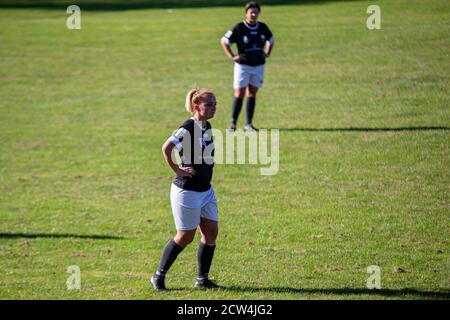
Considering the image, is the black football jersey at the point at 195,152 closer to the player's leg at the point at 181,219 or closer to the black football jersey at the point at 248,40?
the player's leg at the point at 181,219

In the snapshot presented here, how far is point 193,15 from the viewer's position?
34.1 m

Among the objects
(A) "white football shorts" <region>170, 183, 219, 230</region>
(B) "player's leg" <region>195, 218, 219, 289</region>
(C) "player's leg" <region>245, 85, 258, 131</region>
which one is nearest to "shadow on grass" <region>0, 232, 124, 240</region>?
(B) "player's leg" <region>195, 218, 219, 289</region>

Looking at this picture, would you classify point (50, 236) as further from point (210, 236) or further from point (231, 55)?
point (231, 55)

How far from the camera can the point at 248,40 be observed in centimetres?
1705

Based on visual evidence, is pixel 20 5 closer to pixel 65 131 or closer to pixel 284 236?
pixel 65 131

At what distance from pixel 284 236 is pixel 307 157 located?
14.1ft

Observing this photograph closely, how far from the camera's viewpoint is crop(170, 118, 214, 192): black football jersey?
8.77 m

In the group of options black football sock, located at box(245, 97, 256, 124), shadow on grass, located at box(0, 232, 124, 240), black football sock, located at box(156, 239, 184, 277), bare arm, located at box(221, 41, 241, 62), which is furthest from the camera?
black football sock, located at box(245, 97, 256, 124)

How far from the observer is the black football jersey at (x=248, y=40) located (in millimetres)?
17062

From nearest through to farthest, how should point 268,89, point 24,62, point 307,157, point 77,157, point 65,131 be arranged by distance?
1. point 307,157
2. point 77,157
3. point 65,131
4. point 268,89
5. point 24,62

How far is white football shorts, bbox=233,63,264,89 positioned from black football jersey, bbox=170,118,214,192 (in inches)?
329

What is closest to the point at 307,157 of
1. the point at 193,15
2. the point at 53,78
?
the point at 53,78

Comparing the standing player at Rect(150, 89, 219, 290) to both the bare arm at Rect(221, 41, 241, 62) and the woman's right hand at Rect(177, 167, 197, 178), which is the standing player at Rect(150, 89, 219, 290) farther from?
the bare arm at Rect(221, 41, 241, 62)

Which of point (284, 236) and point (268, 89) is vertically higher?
point (268, 89)
